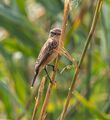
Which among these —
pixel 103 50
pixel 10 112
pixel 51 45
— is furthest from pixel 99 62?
pixel 51 45

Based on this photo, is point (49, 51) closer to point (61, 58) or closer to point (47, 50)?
point (47, 50)

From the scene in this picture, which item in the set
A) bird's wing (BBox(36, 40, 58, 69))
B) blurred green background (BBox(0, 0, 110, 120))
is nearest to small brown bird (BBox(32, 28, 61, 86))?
bird's wing (BBox(36, 40, 58, 69))

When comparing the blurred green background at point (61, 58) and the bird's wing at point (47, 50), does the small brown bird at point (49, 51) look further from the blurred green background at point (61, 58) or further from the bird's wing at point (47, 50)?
the blurred green background at point (61, 58)

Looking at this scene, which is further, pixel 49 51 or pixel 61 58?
pixel 61 58

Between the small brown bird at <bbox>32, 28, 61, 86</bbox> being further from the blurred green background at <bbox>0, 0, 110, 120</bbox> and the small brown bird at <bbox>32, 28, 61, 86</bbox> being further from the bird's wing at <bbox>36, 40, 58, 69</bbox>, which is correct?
the blurred green background at <bbox>0, 0, 110, 120</bbox>

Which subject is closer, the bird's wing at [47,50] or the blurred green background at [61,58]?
the bird's wing at [47,50]

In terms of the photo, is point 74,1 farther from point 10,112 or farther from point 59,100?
point 59,100

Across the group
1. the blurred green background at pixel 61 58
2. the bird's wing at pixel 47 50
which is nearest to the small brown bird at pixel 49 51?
the bird's wing at pixel 47 50

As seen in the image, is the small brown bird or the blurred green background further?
the blurred green background

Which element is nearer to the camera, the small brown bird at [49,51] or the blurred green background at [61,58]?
the small brown bird at [49,51]

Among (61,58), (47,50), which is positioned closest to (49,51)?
(47,50)

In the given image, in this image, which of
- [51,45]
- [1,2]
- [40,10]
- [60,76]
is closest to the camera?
[51,45]
